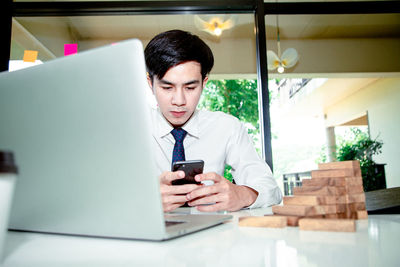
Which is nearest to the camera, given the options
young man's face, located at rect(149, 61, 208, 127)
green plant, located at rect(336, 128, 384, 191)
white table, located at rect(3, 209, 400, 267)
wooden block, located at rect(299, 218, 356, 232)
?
white table, located at rect(3, 209, 400, 267)

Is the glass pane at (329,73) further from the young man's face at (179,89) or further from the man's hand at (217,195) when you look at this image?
the man's hand at (217,195)

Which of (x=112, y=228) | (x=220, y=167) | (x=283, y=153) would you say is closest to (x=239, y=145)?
(x=220, y=167)

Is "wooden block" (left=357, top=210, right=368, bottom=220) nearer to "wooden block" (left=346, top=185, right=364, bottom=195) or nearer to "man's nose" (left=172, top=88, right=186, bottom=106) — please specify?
"wooden block" (left=346, top=185, right=364, bottom=195)

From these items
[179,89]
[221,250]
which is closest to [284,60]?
[179,89]

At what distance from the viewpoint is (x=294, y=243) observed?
0.48 meters

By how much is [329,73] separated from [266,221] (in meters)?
3.87

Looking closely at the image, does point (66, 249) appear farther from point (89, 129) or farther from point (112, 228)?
point (89, 129)

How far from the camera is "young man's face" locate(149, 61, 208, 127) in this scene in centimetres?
149

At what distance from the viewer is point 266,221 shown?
0.64 m

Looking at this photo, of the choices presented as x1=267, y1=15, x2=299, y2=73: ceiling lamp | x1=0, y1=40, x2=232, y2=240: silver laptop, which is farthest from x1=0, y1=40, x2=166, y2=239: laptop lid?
x1=267, y1=15, x2=299, y2=73: ceiling lamp

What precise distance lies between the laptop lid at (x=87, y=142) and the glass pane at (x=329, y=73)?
2.85 m

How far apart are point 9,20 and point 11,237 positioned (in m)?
3.02

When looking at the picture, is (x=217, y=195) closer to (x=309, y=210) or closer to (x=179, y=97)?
(x=309, y=210)

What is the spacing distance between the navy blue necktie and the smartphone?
0.52m
